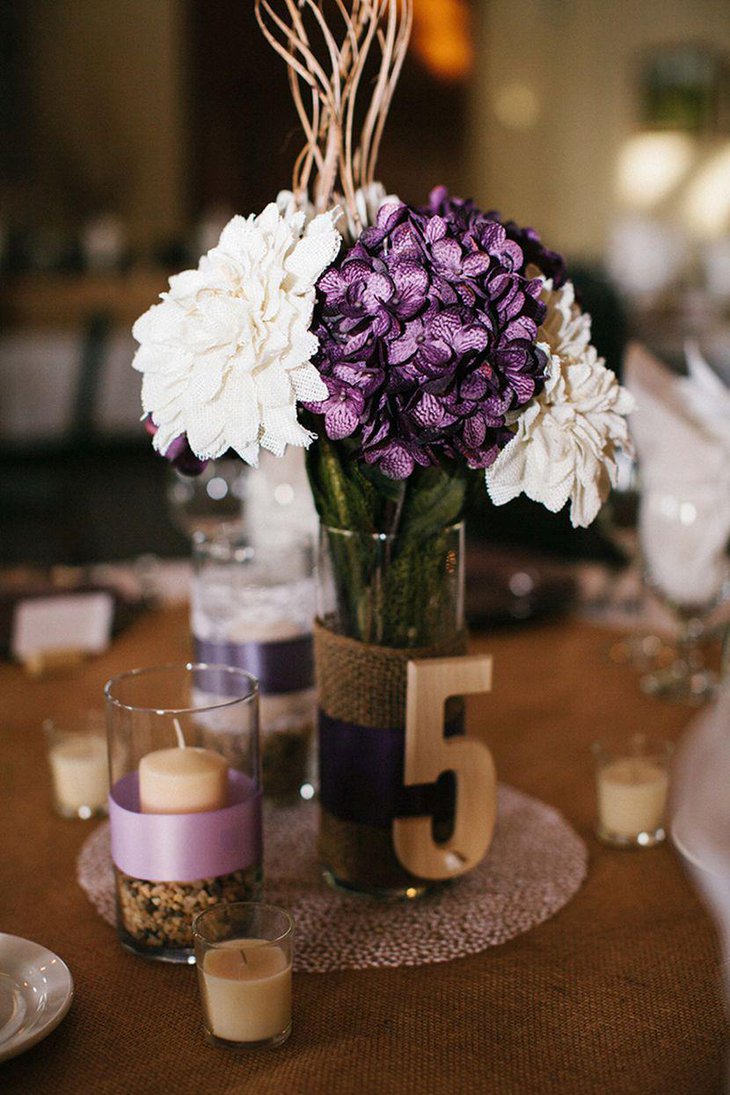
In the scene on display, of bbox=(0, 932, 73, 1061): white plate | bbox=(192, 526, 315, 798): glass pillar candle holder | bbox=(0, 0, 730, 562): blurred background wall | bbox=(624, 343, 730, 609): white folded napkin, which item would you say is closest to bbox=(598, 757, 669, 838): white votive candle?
bbox=(192, 526, 315, 798): glass pillar candle holder

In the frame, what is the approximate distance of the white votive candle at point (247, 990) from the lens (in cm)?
70

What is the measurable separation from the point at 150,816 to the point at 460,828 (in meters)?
0.25

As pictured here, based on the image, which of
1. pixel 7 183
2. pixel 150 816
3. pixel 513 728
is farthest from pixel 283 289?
pixel 7 183

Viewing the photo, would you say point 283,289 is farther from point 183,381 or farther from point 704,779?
point 704,779

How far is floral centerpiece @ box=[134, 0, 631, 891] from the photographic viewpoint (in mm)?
723

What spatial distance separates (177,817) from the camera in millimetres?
778

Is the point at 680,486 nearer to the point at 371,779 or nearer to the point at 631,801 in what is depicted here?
the point at 631,801

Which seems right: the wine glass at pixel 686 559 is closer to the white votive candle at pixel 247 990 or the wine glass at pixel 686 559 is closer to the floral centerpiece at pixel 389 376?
the floral centerpiece at pixel 389 376

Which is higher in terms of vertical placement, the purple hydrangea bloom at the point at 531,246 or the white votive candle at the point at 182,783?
the purple hydrangea bloom at the point at 531,246

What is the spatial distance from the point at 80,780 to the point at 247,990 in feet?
1.28

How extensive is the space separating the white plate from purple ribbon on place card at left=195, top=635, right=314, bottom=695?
0.33 metres

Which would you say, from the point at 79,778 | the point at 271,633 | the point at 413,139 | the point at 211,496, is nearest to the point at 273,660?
the point at 271,633

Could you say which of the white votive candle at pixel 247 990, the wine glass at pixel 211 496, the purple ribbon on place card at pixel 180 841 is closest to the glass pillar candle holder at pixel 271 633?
the purple ribbon on place card at pixel 180 841

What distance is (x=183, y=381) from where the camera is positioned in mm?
747
